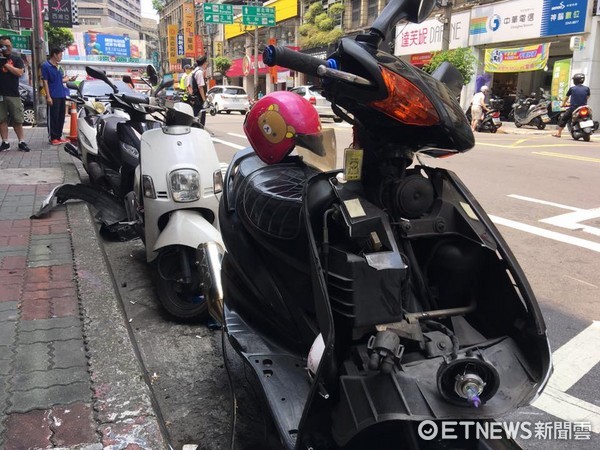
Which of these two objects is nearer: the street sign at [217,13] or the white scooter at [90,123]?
the white scooter at [90,123]

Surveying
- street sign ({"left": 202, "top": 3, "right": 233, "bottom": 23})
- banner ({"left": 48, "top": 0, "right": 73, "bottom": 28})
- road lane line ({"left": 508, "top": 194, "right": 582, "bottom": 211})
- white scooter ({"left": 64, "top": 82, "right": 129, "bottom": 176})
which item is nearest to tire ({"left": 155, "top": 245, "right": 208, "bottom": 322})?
white scooter ({"left": 64, "top": 82, "right": 129, "bottom": 176})

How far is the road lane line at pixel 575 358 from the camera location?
2758 millimetres

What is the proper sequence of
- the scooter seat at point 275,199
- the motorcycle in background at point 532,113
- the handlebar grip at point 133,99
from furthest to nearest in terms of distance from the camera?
1. the motorcycle in background at point 532,113
2. the handlebar grip at point 133,99
3. the scooter seat at point 275,199

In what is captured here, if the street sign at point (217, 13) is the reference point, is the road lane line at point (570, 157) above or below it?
below

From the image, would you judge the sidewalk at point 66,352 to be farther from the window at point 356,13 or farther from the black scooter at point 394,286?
the window at point 356,13

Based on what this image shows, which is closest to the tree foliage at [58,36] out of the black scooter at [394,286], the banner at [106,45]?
the banner at [106,45]

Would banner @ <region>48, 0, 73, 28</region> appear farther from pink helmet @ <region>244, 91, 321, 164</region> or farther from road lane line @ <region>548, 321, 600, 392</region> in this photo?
road lane line @ <region>548, 321, 600, 392</region>

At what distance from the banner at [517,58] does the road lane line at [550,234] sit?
621 inches

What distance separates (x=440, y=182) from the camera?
1.87 metres

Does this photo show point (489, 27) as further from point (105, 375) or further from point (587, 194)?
point (105, 375)

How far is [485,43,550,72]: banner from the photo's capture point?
1916cm

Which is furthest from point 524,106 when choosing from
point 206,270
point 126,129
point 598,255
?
→ point 206,270

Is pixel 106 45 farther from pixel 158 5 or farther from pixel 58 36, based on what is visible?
pixel 158 5

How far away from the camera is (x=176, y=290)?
3359 millimetres
